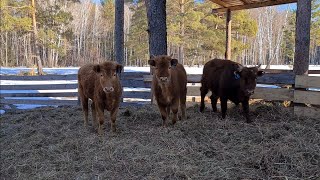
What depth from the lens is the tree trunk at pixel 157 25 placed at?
28.5ft

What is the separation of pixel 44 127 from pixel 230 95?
14.0 ft

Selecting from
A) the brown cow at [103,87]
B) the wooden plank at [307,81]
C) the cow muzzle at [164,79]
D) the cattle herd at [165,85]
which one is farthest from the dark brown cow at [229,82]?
the brown cow at [103,87]

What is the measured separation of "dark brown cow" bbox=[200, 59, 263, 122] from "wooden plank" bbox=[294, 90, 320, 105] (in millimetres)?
1170

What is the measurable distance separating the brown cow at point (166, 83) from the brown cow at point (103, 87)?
75 cm

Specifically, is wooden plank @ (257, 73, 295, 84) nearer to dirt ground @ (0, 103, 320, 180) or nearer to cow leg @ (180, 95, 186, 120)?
dirt ground @ (0, 103, 320, 180)

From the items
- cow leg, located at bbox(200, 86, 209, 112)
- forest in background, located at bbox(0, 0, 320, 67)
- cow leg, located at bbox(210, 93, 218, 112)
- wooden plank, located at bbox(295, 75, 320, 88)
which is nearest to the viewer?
wooden plank, located at bbox(295, 75, 320, 88)

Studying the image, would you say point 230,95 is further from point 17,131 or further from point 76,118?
point 17,131

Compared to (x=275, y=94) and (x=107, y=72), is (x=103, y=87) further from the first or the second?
(x=275, y=94)

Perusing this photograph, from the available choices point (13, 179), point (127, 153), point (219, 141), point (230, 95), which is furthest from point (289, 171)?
point (13, 179)

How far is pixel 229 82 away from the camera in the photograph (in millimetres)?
6855

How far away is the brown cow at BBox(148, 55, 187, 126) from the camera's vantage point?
5797mm

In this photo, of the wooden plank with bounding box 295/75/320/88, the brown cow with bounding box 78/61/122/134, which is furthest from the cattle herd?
the wooden plank with bounding box 295/75/320/88

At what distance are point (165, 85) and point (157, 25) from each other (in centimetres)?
321

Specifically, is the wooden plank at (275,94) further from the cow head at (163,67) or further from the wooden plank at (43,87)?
the wooden plank at (43,87)
